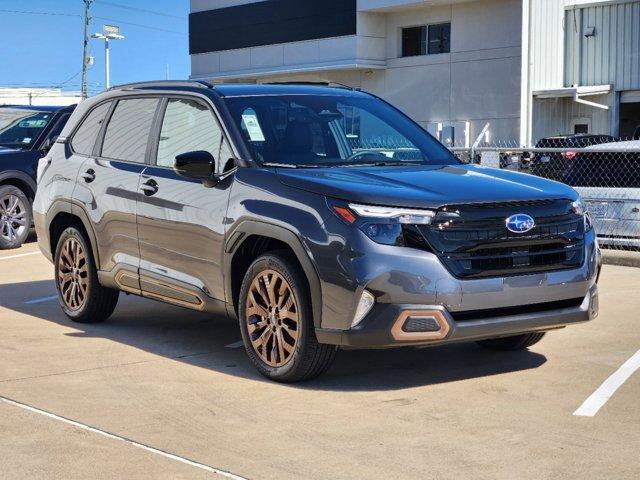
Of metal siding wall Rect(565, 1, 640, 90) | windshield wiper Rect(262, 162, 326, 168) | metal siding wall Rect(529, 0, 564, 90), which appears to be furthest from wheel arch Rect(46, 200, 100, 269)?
metal siding wall Rect(529, 0, 564, 90)

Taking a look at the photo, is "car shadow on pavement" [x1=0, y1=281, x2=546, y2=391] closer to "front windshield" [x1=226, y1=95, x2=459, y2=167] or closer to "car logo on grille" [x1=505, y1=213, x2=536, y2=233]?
"car logo on grille" [x1=505, y1=213, x2=536, y2=233]

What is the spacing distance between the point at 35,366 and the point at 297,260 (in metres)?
2.01

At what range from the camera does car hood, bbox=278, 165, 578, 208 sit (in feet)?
21.4

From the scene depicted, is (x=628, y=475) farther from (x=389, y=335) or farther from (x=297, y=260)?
(x=297, y=260)

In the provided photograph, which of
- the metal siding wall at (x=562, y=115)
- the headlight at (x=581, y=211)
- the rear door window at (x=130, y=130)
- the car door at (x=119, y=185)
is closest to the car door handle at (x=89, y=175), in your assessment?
the car door at (x=119, y=185)

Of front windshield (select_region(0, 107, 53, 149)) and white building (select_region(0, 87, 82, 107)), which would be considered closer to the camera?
front windshield (select_region(0, 107, 53, 149))

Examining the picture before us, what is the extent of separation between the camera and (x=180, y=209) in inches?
305

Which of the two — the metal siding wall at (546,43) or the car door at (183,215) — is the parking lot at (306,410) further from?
the metal siding wall at (546,43)

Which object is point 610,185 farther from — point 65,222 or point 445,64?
point 445,64

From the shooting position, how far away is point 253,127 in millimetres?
7594

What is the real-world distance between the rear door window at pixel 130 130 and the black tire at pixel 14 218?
6.62 meters

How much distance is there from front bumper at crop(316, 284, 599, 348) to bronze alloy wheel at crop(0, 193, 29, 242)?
31.4 ft

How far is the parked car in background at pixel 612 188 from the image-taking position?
14109 millimetres

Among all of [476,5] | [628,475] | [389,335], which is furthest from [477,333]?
[476,5]
